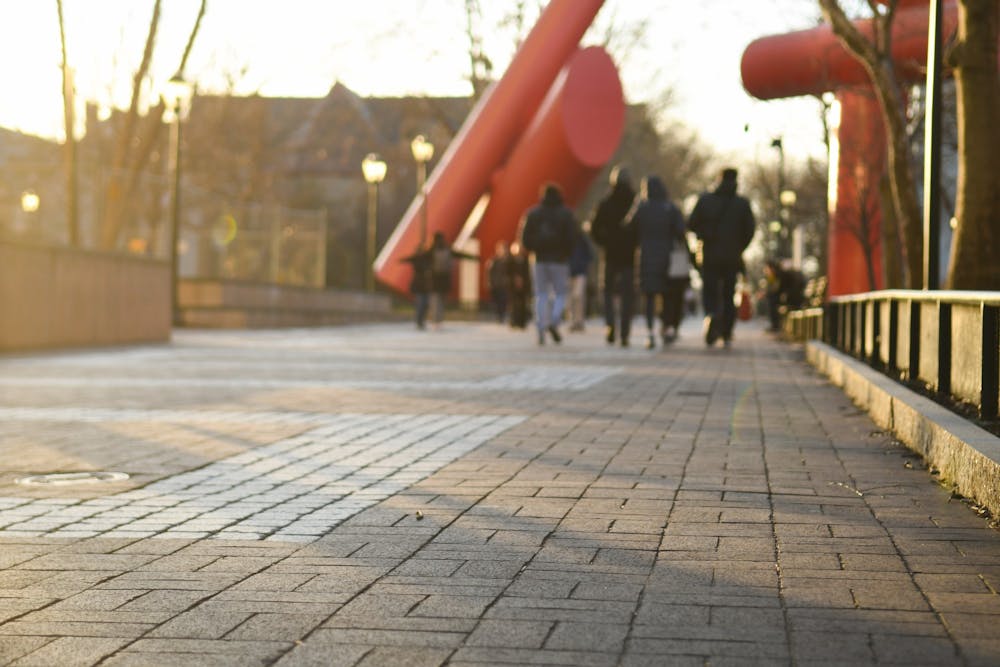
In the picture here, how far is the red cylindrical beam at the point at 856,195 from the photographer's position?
25047 mm

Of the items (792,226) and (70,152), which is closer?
(70,152)

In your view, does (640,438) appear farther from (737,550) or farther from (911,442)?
(737,550)

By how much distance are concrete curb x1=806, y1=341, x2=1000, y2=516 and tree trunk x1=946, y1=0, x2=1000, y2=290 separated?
3.23 ft

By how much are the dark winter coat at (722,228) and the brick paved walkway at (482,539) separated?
315 inches

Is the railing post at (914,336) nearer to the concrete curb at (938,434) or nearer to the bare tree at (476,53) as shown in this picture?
the concrete curb at (938,434)

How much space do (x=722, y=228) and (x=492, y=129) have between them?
21.6m

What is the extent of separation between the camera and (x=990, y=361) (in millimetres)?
6680

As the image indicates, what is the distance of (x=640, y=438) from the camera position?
8188 mm

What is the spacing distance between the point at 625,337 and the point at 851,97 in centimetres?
788

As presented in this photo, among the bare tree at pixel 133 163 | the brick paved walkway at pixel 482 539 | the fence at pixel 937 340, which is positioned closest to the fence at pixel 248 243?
the bare tree at pixel 133 163

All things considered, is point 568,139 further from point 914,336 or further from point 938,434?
point 938,434

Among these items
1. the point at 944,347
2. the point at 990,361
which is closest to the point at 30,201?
the point at 944,347

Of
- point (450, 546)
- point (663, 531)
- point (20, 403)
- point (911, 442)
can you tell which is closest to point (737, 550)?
point (663, 531)

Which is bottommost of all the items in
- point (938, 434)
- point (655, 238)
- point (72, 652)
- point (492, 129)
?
point (72, 652)
